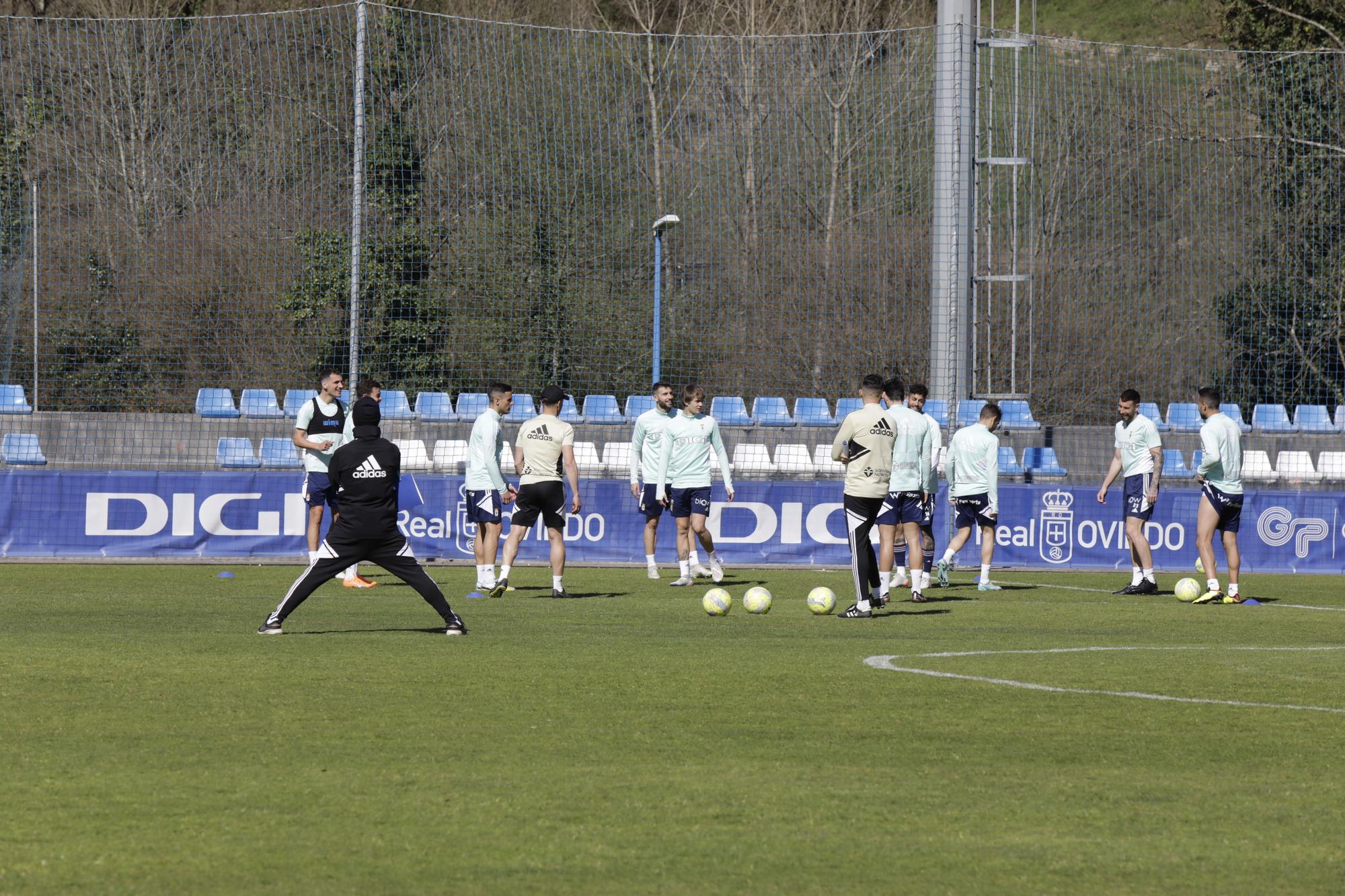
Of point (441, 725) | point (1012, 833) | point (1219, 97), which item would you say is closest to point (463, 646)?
point (441, 725)

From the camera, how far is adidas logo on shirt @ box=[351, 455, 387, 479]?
11734mm

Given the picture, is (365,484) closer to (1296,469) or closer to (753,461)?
(753,461)

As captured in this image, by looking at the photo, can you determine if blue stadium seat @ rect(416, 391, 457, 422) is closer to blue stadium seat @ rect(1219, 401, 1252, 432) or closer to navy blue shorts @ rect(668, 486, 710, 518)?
navy blue shorts @ rect(668, 486, 710, 518)

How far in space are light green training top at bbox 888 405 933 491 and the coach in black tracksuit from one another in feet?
18.3

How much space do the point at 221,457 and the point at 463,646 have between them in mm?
13563

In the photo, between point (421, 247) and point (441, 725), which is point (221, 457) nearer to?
point (421, 247)

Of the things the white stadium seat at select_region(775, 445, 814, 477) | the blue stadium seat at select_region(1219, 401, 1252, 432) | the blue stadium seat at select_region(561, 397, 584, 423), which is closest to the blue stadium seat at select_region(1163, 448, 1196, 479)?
the blue stadium seat at select_region(1219, 401, 1252, 432)

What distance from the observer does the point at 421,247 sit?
2345 cm

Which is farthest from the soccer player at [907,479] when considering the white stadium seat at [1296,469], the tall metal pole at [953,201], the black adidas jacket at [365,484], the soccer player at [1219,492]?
the white stadium seat at [1296,469]

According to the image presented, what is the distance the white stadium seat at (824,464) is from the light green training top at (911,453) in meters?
9.27

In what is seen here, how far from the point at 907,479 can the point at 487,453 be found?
422 centimetres

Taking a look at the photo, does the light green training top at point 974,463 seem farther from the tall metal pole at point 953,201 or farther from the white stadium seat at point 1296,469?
the white stadium seat at point 1296,469

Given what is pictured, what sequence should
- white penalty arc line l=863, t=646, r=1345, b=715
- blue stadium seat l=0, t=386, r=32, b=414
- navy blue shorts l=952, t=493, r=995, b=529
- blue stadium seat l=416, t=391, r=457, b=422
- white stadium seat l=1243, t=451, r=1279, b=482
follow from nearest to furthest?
white penalty arc line l=863, t=646, r=1345, b=715
navy blue shorts l=952, t=493, r=995, b=529
blue stadium seat l=0, t=386, r=32, b=414
blue stadium seat l=416, t=391, r=457, b=422
white stadium seat l=1243, t=451, r=1279, b=482

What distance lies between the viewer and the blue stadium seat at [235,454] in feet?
77.8
